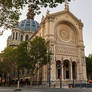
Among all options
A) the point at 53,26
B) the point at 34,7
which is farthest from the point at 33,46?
the point at 34,7

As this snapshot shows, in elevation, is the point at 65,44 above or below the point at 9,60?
above

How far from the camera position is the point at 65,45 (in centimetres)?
4106

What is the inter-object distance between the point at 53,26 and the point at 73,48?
33.9ft

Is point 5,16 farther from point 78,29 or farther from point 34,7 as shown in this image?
point 78,29

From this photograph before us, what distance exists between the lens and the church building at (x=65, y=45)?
37750 millimetres

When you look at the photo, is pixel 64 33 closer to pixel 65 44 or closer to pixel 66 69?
pixel 65 44

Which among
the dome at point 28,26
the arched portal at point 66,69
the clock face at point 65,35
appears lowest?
the arched portal at point 66,69

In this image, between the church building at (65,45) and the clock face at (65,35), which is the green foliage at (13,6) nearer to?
the church building at (65,45)

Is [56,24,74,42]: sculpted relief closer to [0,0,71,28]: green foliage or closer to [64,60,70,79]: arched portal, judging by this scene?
[64,60,70,79]: arched portal

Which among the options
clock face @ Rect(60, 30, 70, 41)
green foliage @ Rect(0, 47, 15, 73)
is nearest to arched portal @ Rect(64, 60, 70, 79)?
clock face @ Rect(60, 30, 70, 41)

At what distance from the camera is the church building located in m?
37.8

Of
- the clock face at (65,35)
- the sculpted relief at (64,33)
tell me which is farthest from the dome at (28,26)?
the clock face at (65,35)

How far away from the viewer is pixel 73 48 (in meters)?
42.8

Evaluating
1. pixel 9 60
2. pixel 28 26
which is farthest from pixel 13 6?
pixel 28 26
